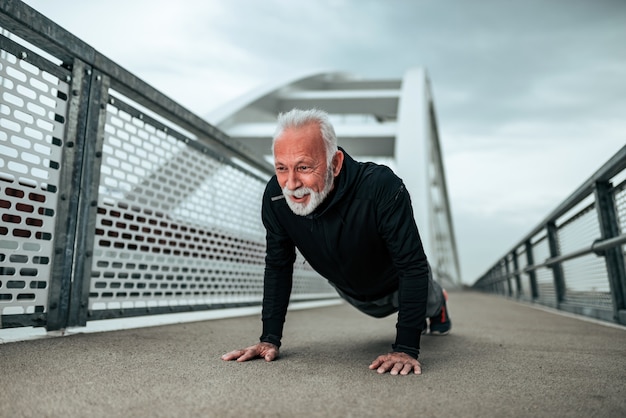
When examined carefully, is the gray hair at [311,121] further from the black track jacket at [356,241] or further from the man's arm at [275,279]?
the man's arm at [275,279]

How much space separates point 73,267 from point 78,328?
26 cm

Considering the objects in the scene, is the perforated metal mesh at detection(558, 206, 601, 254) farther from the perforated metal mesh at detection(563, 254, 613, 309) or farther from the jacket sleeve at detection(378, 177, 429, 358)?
the jacket sleeve at detection(378, 177, 429, 358)

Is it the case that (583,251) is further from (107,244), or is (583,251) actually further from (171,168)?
(107,244)

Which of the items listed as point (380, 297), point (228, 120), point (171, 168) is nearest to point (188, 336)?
point (380, 297)

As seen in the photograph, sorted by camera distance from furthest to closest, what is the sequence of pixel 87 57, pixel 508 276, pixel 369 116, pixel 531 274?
pixel 369 116 < pixel 508 276 < pixel 531 274 < pixel 87 57

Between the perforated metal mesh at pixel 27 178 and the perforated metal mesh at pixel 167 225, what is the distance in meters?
0.32

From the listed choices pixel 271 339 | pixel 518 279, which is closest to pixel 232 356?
pixel 271 339

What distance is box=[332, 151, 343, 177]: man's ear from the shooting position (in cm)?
167

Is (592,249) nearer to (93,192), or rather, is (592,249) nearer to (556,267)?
(556,267)

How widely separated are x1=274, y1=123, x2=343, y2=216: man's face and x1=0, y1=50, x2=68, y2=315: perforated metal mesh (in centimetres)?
98

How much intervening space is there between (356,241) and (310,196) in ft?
0.84

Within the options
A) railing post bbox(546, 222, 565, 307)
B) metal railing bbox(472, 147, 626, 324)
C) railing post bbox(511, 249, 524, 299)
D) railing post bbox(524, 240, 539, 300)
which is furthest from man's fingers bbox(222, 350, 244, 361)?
railing post bbox(511, 249, 524, 299)

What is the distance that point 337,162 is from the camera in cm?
169

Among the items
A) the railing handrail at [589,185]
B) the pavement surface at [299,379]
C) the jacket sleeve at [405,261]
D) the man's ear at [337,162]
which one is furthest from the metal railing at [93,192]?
the railing handrail at [589,185]
